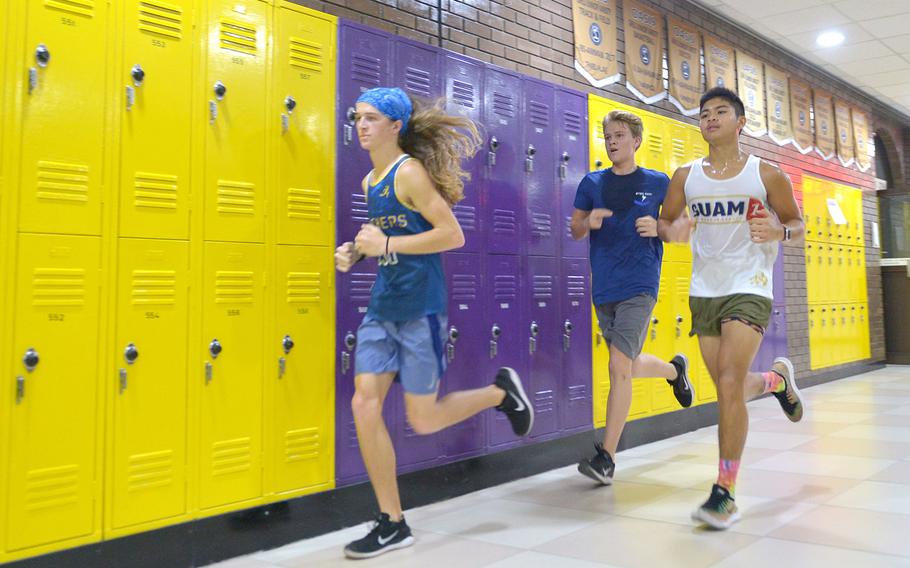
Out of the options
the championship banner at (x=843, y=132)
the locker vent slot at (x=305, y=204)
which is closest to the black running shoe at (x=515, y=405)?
the locker vent slot at (x=305, y=204)

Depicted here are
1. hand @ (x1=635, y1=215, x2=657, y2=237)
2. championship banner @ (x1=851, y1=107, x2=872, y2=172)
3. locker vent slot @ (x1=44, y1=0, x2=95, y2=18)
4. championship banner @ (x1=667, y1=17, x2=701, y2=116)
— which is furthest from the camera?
championship banner @ (x1=851, y1=107, x2=872, y2=172)

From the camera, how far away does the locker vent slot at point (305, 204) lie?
8.72 feet

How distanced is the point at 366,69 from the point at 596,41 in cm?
213

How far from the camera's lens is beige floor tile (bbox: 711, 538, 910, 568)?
2109 mm

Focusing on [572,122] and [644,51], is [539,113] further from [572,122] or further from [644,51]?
[644,51]

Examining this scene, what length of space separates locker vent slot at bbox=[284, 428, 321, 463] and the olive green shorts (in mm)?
1573

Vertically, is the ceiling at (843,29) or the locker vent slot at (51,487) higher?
the ceiling at (843,29)

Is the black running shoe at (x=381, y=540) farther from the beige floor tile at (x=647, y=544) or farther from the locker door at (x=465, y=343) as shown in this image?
the locker door at (x=465, y=343)

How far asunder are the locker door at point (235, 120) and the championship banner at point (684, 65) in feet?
12.1

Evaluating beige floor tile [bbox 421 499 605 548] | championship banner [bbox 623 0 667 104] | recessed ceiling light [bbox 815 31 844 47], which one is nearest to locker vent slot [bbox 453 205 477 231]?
beige floor tile [bbox 421 499 605 548]

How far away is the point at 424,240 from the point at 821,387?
610cm

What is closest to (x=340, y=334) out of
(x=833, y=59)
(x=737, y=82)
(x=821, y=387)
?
(x=737, y=82)

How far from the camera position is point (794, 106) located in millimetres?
7270

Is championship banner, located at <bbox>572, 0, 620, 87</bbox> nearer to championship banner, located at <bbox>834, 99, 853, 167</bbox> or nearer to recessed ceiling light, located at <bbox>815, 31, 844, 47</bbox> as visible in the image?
recessed ceiling light, located at <bbox>815, 31, 844, 47</bbox>
